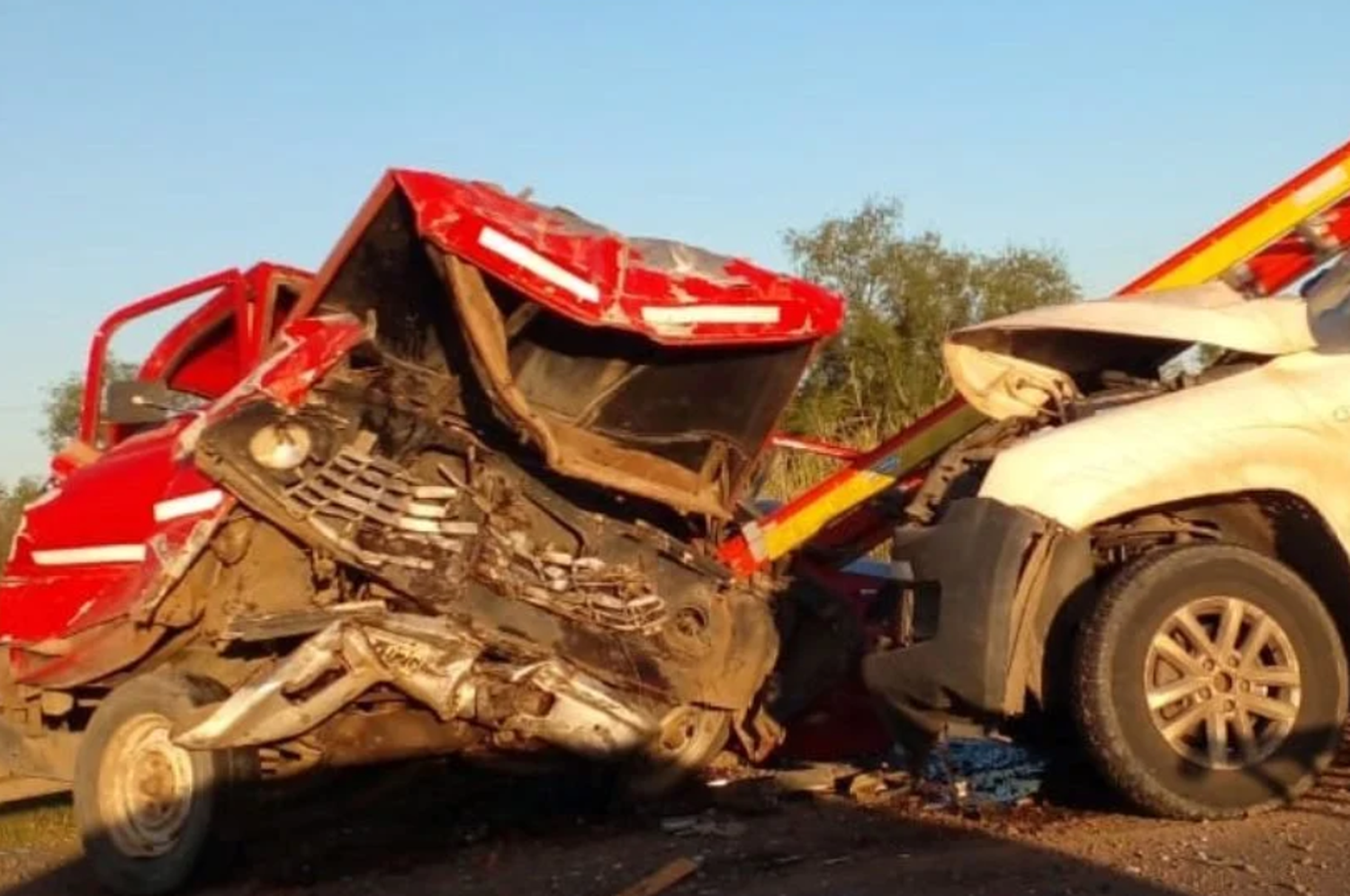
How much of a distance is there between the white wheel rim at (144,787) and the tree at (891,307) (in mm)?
9505

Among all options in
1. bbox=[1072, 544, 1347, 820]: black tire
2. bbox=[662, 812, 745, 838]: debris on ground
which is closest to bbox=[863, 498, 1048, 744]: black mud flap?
bbox=[1072, 544, 1347, 820]: black tire

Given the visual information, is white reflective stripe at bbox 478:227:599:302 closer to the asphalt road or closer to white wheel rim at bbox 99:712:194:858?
the asphalt road

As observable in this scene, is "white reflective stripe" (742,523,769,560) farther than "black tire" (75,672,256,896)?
Yes

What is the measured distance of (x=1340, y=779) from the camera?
730 centimetres

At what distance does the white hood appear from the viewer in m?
7.03

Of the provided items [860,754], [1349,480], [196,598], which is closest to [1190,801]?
[1349,480]

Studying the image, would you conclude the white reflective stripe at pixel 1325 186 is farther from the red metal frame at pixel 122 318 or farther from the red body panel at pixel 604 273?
the red metal frame at pixel 122 318

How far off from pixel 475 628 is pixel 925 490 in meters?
1.74

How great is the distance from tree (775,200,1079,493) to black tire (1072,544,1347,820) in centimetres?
957

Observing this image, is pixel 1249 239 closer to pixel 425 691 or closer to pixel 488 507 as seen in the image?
pixel 488 507

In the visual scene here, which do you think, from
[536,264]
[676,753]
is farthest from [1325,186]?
[676,753]

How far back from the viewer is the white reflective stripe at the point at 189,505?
7250 mm

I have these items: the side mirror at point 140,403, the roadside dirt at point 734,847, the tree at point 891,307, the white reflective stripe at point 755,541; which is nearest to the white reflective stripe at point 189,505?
the side mirror at point 140,403

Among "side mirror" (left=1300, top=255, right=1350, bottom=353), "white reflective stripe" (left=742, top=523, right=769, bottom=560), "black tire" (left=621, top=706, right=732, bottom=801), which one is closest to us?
"side mirror" (left=1300, top=255, right=1350, bottom=353)
